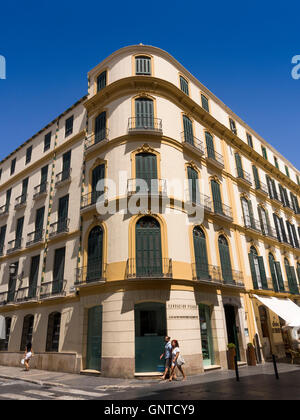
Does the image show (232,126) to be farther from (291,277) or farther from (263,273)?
(291,277)

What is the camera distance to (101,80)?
2173cm

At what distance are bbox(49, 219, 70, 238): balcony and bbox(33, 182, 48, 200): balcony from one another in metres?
3.14

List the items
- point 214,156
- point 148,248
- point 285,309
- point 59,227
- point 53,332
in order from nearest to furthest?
point 148,248 → point 53,332 → point 285,309 → point 59,227 → point 214,156

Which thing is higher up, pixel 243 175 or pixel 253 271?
pixel 243 175

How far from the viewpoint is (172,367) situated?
41.5 ft

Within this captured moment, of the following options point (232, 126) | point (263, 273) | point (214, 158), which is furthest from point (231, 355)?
point (232, 126)

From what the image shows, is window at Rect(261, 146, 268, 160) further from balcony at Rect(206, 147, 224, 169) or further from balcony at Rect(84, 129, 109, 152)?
balcony at Rect(84, 129, 109, 152)

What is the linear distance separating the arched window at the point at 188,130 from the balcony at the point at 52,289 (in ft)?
41.0

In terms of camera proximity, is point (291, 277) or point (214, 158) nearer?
point (214, 158)

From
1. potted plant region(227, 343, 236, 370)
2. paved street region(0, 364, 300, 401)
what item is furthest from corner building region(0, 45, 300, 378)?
paved street region(0, 364, 300, 401)

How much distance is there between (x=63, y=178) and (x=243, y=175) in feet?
48.2

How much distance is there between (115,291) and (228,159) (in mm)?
14801

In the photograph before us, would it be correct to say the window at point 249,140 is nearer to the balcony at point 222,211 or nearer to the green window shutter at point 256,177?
the green window shutter at point 256,177

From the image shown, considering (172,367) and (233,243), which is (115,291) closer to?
(172,367)
